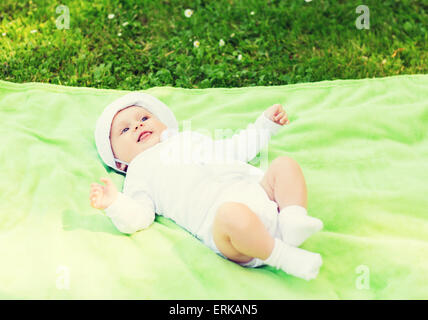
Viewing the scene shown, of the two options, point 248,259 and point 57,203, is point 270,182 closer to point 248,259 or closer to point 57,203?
point 248,259

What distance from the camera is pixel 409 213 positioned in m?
1.85

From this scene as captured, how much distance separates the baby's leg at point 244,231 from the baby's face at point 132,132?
0.71m

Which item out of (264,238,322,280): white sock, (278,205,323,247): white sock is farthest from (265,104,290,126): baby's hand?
(264,238,322,280): white sock

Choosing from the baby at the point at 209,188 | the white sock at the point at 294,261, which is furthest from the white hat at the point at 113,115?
the white sock at the point at 294,261

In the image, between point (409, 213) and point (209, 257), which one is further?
point (409, 213)

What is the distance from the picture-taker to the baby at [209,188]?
1533 mm

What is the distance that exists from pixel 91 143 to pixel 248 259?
1112 mm

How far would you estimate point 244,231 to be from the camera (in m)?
1.50

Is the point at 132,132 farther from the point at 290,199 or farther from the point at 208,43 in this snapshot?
the point at 208,43

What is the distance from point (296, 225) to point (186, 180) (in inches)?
20.9

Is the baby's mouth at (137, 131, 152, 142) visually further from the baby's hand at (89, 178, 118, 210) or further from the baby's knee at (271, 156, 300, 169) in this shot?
the baby's knee at (271, 156, 300, 169)

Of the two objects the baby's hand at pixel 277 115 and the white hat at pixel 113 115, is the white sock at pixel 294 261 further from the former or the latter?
the white hat at pixel 113 115
